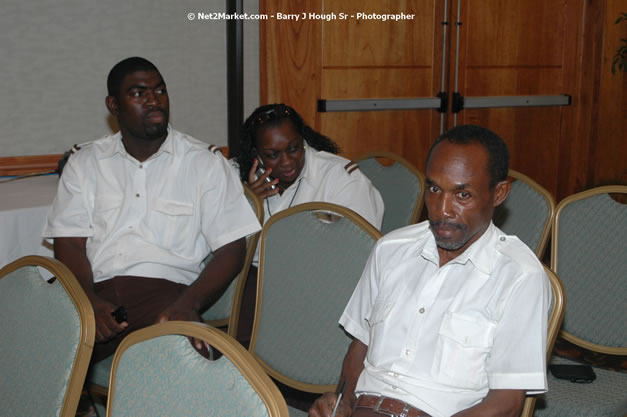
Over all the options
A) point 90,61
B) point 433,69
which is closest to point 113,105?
point 90,61

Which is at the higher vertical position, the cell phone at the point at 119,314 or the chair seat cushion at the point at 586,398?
the cell phone at the point at 119,314

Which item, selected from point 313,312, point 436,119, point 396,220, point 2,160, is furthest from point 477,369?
point 436,119

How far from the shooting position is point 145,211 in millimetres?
A: 2434

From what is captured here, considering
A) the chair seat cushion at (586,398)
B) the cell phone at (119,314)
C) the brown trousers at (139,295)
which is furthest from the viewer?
the brown trousers at (139,295)

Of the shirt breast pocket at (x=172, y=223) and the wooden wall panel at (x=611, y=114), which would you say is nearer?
the shirt breast pocket at (x=172, y=223)

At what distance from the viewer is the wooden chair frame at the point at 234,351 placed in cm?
90

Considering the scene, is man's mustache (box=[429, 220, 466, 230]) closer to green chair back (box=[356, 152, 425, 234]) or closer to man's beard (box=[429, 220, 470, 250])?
man's beard (box=[429, 220, 470, 250])

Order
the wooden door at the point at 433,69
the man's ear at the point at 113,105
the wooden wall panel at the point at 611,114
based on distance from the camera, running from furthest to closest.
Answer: the wooden wall panel at the point at 611,114
the wooden door at the point at 433,69
the man's ear at the point at 113,105

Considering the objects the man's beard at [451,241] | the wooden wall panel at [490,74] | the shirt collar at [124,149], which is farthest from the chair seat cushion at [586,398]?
the wooden wall panel at [490,74]

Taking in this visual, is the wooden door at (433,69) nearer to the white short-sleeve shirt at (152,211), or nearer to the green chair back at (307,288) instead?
the white short-sleeve shirt at (152,211)

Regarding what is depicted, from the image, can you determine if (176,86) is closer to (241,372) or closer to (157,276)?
(157,276)

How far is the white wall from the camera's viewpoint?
141 inches

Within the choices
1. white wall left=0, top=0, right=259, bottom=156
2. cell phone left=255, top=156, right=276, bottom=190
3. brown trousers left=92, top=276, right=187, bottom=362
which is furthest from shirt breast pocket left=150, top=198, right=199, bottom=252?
white wall left=0, top=0, right=259, bottom=156

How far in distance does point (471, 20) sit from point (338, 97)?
1212 mm
